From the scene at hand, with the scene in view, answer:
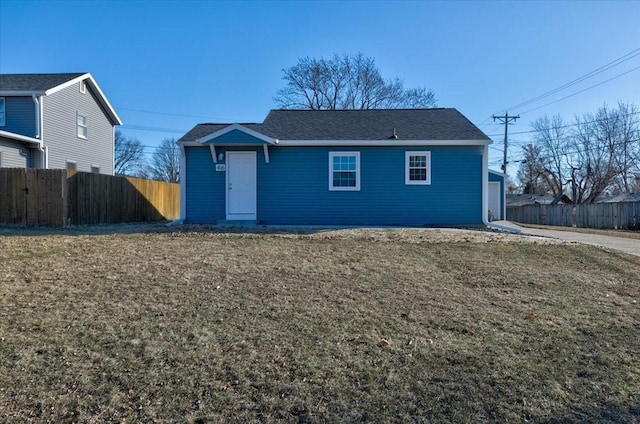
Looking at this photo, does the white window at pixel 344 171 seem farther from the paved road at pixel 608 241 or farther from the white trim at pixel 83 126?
the white trim at pixel 83 126

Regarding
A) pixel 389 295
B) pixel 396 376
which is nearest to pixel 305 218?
pixel 389 295

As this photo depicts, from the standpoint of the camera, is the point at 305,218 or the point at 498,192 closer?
the point at 305,218

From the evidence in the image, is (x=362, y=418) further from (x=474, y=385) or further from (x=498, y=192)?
(x=498, y=192)

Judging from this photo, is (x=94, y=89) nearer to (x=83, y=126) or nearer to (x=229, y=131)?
(x=83, y=126)

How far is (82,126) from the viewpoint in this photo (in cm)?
2131

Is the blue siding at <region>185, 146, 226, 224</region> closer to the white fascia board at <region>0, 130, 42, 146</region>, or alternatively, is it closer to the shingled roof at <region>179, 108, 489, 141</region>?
the shingled roof at <region>179, 108, 489, 141</region>

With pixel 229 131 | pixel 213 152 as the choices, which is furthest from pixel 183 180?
pixel 229 131

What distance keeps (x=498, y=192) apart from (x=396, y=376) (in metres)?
24.1

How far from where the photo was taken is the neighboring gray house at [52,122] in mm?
17344

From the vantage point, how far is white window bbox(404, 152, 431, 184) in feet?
43.0

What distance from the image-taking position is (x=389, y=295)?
5113mm

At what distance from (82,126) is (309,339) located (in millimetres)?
21879

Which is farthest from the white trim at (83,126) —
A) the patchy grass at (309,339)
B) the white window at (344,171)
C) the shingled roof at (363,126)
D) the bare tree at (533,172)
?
the bare tree at (533,172)

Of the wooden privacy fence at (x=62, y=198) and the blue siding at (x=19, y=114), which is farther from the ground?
the blue siding at (x=19, y=114)
